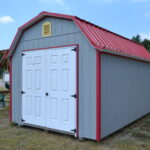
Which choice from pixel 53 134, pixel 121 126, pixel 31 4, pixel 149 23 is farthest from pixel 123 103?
pixel 149 23

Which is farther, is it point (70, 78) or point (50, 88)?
point (50, 88)

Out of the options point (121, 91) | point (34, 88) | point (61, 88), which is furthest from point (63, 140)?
point (121, 91)

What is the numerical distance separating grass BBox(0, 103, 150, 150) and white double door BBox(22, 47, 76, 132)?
0.30 meters

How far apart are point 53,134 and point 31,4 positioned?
208 inches

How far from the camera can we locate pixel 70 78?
174 inches

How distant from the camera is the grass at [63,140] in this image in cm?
380

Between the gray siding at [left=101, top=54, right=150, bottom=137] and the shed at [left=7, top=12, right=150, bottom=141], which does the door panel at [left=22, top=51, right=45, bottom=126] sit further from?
the gray siding at [left=101, top=54, right=150, bottom=137]

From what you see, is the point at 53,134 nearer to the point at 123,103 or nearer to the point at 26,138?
the point at 26,138

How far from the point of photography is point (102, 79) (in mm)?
4105

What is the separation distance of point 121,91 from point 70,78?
1.51 meters

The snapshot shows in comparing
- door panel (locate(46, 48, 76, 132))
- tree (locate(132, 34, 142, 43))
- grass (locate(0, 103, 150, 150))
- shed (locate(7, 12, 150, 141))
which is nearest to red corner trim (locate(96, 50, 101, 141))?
shed (locate(7, 12, 150, 141))

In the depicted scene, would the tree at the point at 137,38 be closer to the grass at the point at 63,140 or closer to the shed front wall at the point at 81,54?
the grass at the point at 63,140

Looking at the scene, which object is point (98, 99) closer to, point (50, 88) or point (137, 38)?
point (50, 88)

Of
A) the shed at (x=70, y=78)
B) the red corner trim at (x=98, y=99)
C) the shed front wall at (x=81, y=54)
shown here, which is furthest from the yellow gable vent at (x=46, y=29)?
the red corner trim at (x=98, y=99)
